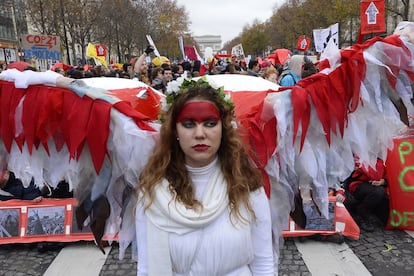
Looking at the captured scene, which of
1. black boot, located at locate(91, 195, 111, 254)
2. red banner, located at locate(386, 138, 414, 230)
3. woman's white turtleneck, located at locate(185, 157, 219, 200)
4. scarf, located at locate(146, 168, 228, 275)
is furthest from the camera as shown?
red banner, located at locate(386, 138, 414, 230)

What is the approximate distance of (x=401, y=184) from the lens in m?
4.68

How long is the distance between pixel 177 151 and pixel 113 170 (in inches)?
12.2

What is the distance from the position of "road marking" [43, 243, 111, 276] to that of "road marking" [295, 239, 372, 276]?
6.79 ft

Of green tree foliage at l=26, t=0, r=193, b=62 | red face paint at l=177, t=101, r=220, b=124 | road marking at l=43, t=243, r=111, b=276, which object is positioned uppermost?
green tree foliage at l=26, t=0, r=193, b=62

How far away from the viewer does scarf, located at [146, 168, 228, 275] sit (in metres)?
1.65

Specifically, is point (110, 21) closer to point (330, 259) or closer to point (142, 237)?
point (330, 259)

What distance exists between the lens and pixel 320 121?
1.85 m

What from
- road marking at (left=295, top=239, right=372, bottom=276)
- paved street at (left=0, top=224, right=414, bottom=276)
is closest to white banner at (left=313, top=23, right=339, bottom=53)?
paved street at (left=0, top=224, right=414, bottom=276)

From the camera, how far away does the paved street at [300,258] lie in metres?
3.97

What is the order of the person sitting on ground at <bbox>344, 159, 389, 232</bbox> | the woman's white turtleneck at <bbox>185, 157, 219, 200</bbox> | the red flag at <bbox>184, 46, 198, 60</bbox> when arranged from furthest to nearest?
1. the red flag at <bbox>184, 46, 198, 60</bbox>
2. the person sitting on ground at <bbox>344, 159, 389, 232</bbox>
3. the woman's white turtleneck at <bbox>185, 157, 219, 200</bbox>

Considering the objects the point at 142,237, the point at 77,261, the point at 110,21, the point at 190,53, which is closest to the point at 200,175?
the point at 142,237

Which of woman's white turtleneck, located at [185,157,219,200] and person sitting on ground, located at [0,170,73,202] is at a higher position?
woman's white turtleneck, located at [185,157,219,200]

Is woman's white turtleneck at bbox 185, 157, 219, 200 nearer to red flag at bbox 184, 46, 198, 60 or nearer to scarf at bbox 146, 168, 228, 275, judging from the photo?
scarf at bbox 146, 168, 228, 275

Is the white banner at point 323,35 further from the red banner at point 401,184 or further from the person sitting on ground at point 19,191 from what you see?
the person sitting on ground at point 19,191
